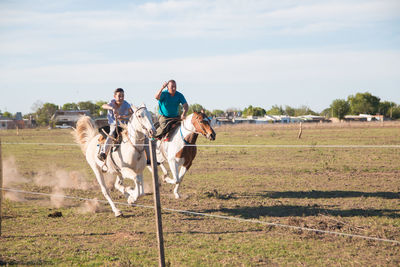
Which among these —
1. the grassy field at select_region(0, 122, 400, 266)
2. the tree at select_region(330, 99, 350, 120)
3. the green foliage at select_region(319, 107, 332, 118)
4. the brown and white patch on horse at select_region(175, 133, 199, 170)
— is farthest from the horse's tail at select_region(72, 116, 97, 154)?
the green foliage at select_region(319, 107, 332, 118)

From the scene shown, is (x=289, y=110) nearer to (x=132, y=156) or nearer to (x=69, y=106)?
(x=69, y=106)

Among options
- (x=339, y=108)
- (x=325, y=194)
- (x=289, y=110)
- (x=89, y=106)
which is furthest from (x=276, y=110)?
(x=325, y=194)

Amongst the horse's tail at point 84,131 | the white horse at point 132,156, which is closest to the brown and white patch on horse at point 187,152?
the white horse at point 132,156

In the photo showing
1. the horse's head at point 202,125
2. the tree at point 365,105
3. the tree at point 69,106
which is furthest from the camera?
the tree at point 69,106

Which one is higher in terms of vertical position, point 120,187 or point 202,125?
point 202,125

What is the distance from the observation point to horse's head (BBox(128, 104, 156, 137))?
7.26 m

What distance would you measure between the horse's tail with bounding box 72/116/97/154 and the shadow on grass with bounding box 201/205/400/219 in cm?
377

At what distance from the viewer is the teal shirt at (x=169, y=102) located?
32.2ft

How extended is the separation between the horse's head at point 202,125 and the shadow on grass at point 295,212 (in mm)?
1840

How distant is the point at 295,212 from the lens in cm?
809

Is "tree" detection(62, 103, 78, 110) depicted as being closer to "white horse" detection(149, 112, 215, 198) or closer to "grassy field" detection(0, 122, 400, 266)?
"grassy field" detection(0, 122, 400, 266)

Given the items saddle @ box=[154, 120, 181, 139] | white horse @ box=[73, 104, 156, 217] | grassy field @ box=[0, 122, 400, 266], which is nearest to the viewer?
grassy field @ box=[0, 122, 400, 266]

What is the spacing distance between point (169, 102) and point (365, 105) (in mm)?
130891

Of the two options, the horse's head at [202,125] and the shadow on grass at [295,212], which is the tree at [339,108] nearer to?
the shadow on grass at [295,212]
